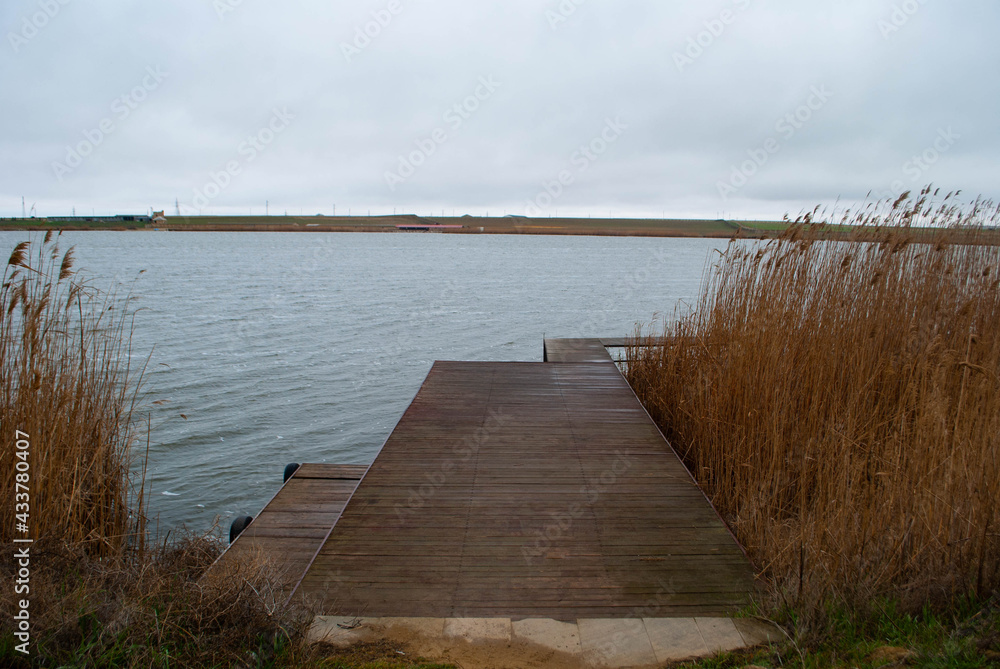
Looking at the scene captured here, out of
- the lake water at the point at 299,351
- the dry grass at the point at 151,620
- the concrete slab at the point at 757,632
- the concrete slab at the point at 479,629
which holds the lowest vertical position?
the lake water at the point at 299,351

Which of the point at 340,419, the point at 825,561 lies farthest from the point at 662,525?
the point at 340,419

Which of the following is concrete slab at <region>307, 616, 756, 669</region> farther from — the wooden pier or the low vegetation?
the low vegetation

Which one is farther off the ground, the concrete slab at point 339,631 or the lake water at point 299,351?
the concrete slab at point 339,631

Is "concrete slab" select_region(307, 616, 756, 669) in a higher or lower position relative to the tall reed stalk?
lower

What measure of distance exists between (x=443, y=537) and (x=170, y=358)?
979 cm

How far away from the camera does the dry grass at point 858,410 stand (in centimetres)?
249

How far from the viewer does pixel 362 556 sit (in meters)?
2.90

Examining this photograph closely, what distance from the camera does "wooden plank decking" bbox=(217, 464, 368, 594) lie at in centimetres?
344

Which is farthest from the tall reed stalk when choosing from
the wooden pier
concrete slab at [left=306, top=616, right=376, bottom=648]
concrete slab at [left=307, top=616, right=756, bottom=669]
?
concrete slab at [left=307, top=616, right=756, bottom=669]

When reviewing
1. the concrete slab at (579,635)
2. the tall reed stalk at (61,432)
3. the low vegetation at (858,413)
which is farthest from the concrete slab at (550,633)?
the tall reed stalk at (61,432)

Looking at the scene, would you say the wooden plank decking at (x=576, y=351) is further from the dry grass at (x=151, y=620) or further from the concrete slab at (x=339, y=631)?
the dry grass at (x=151, y=620)

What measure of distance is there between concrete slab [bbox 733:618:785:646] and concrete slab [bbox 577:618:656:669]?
13.8 inches

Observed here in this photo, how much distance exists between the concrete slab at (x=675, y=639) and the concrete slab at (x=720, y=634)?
0.07ft

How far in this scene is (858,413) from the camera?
3.68 meters
